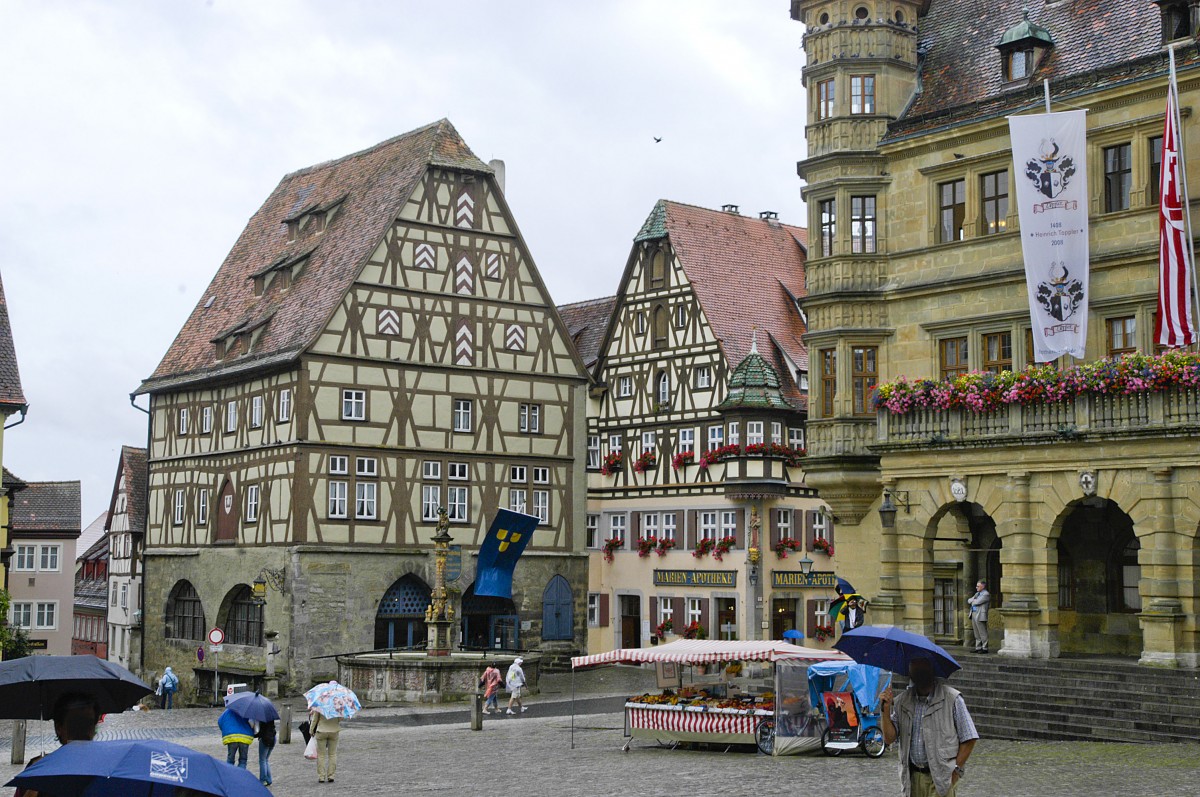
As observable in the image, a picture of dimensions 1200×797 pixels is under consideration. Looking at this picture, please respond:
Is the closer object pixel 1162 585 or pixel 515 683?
pixel 1162 585

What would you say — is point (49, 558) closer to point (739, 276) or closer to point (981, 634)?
point (739, 276)

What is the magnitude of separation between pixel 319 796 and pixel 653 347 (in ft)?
110

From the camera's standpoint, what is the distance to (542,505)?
49.2 m

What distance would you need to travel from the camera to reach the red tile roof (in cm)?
5100

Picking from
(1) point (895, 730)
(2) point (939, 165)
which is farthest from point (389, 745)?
(1) point (895, 730)

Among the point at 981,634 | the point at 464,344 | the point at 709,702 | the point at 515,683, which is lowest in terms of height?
the point at 515,683

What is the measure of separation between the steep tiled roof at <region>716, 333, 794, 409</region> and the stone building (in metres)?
15.4

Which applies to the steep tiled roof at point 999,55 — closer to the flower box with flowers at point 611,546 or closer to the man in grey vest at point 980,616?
the man in grey vest at point 980,616

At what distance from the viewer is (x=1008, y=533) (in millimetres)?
27062

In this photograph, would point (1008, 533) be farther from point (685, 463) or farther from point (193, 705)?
point (193, 705)

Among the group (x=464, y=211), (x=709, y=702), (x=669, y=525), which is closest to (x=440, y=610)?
(x=669, y=525)

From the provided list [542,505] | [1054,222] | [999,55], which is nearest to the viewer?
[1054,222]

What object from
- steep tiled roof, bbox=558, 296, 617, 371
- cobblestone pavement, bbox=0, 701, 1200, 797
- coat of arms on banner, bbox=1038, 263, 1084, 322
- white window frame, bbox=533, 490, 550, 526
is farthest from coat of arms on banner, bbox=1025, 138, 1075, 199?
steep tiled roof, bbox=558, 296, 617, 371

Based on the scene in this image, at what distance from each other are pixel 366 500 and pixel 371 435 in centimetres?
189
